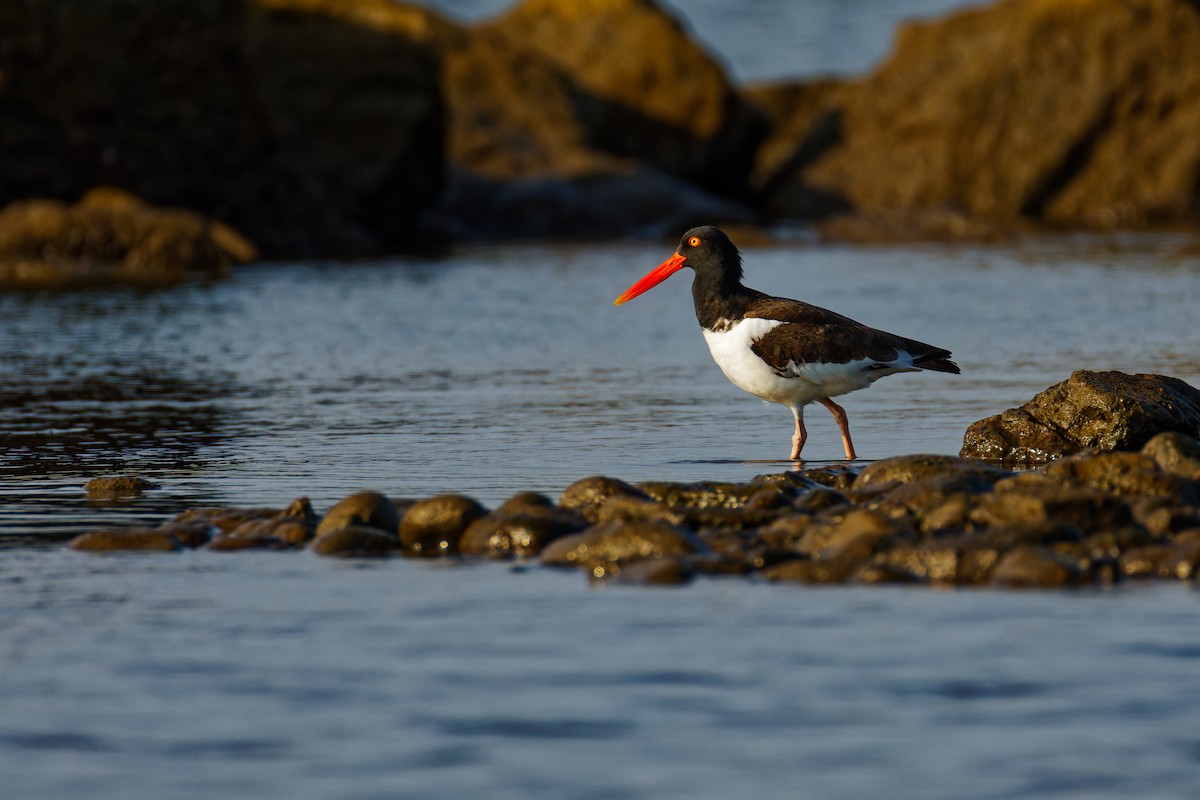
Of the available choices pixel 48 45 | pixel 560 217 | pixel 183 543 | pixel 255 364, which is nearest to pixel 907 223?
pixel 560 217

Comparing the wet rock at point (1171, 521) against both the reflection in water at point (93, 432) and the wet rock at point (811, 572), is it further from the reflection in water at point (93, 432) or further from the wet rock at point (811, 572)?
the reflection in water at point (93, 432)

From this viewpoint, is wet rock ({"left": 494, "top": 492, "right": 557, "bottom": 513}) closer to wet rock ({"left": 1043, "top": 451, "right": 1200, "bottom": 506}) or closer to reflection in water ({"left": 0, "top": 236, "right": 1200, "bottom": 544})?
reflection in water ({"left": 0, "top": 236, "right": 1200, "bottom": 544})

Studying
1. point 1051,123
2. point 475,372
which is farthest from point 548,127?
point 475,372

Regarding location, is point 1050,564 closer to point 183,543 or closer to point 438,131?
point 183,543

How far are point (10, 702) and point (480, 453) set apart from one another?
5655 millimetres

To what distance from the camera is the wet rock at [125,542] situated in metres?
9.12

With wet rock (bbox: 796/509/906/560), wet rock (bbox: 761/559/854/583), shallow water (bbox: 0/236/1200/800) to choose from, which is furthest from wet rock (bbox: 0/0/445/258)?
wet rock (bbox: 761/559/854/583)

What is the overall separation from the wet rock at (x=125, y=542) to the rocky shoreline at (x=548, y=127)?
2120cm

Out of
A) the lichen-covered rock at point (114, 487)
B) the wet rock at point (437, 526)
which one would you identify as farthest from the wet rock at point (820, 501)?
the lichen-covered rock at point (114, 487)

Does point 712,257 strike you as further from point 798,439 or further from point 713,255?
point 798,439

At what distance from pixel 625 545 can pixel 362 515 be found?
149cm

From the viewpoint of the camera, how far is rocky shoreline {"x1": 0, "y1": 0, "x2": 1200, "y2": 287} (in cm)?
3216

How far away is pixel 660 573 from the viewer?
8.22 meters

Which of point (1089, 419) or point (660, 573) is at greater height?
point (1089, 419)
